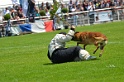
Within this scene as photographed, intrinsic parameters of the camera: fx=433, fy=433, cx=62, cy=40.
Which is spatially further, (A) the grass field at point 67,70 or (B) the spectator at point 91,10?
(B) the spectator at point 91,10

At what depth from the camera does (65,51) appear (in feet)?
41.4

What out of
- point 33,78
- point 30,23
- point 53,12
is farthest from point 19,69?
point 53,12

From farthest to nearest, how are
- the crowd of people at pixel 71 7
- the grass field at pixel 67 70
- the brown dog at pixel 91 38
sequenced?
the crowd of people at pixel 71 7 → the brown dog at pixel 91 38 → the grass field at pixel 67 70

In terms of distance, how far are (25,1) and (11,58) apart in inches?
700

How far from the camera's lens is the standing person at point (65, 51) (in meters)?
12.5

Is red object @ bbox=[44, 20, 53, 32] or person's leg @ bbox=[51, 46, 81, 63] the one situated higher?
person's leg @ bbox=[51, 46, 81, 63]

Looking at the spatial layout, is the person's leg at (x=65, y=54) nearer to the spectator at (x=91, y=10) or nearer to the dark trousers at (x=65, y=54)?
the dark trousers at (x=65, y=54)

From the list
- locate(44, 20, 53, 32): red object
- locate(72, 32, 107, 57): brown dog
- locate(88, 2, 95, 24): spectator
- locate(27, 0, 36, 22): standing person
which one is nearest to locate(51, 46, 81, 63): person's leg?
locate(72, 32, 107, 57): brown dog

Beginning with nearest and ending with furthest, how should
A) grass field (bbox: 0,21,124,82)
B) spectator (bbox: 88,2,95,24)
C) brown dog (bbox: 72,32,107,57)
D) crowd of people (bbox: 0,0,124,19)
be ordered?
grass field (bbox: 0,21,124,82) → brown dog (bbox: 72,32,107,57) → crowd of people (bbox: 0,0,124,19) → spectator (bbox: 88,2,95,24)

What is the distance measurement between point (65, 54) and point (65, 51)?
0.29 feet

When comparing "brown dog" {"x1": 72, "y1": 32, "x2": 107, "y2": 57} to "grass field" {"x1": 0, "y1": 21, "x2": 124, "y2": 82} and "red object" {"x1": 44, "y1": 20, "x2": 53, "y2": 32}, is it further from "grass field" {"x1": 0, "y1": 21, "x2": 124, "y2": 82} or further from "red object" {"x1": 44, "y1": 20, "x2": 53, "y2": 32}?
"red object" {"x1": 44, "y1": 20, "x2": 53, "y2": 32}

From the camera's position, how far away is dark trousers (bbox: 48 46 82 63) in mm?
12595

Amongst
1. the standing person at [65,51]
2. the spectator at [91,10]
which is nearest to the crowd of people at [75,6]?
the spectator at [91,10]

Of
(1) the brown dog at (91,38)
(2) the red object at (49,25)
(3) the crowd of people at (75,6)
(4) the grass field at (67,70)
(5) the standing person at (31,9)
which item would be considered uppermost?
(1) the brown dog at (91,38)
